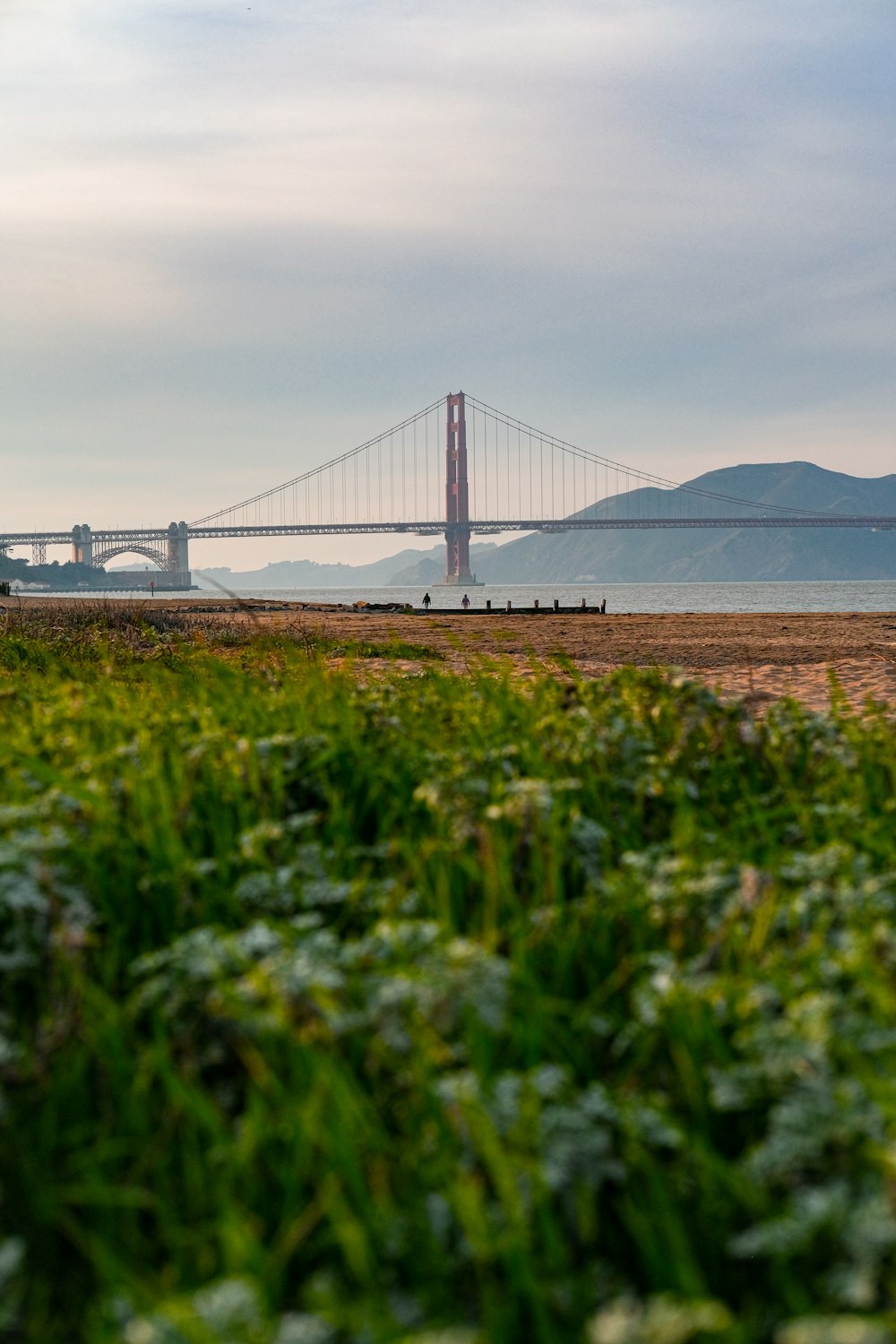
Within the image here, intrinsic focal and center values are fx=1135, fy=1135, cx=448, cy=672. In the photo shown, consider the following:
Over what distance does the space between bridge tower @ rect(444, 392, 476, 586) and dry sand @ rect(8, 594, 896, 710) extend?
62615 millimetres

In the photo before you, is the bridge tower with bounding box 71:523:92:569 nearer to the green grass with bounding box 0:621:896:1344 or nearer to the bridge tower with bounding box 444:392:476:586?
the bridge tower with bounding box 444:392:476:586

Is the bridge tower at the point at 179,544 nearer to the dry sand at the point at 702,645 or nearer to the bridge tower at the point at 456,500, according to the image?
the bridge tower at the point at 456,500

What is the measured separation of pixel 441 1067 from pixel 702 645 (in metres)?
15.7

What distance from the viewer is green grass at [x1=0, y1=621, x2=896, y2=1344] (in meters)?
1.42

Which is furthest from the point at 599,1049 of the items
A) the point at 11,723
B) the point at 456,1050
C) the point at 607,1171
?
Answer: the point at 11,723

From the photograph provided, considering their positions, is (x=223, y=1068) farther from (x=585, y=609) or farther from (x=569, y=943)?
(x=585, y=609)

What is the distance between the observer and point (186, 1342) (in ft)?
3.96

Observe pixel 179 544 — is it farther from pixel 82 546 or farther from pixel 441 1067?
pixel 441 1067

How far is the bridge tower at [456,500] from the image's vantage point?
9300cm

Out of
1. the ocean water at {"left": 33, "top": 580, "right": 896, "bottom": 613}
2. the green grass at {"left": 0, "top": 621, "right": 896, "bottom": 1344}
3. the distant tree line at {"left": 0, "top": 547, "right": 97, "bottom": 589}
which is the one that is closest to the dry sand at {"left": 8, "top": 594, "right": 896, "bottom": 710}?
the green grass at {"left": 0, "top": 621, "right": 896, "bottom": 1344}

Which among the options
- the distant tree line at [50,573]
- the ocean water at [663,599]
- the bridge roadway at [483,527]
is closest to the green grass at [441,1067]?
the ocean water at [663,599]

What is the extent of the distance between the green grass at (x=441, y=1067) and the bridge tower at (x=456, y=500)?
8902 centimetres

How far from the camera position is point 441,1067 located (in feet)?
6.32

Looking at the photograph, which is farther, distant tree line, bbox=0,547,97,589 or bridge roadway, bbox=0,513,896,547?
distant tree line, bbox=0,547,97,589
